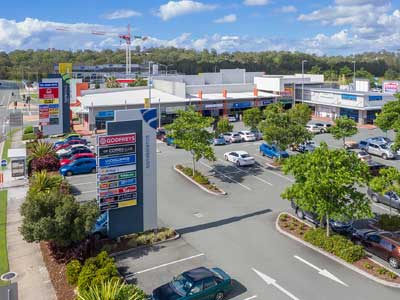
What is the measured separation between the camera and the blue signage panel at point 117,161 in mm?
19234

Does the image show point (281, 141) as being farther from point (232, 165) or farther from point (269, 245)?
point (269, 245)

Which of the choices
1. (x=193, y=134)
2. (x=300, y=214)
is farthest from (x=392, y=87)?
(x=300, y=214)

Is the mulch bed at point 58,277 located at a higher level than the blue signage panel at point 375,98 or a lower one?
lower

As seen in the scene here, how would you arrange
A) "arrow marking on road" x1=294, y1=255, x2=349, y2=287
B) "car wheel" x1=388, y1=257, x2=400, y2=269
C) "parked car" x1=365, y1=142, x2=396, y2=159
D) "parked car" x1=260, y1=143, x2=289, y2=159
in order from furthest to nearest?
1. "parked car" x1=365, y1=142, x2=396, y2=159
2. "parked car" x1=260, y1=143, x2=289, y2=159
3. "car wheel" x1=388, y1=257, x2=400, y2=269
4. "arrow marking on road" x1=294, y1=255, x2=349, y2=287

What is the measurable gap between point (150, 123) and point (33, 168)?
62.1 feet

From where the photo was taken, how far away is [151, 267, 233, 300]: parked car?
1494cm

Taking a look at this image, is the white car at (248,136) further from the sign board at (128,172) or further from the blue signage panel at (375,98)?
the sign board at (128,172)

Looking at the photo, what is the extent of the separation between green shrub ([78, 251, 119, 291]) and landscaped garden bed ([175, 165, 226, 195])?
13025 millimetres

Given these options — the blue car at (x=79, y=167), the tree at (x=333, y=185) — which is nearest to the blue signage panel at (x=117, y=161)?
the tree at (x=333, y=185)

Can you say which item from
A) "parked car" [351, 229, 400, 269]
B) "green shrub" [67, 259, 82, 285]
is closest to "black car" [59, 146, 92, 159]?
"green shrub" [67, 259, 82, 285]

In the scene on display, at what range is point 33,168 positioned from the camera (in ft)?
114

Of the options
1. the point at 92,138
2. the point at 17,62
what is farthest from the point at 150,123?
the point at 17,62

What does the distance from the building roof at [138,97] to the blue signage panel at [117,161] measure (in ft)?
121

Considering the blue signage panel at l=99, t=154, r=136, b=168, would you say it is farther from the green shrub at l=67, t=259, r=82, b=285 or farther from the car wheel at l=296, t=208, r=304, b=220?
the car wheel at l=296, t=208, r=304, b=220
